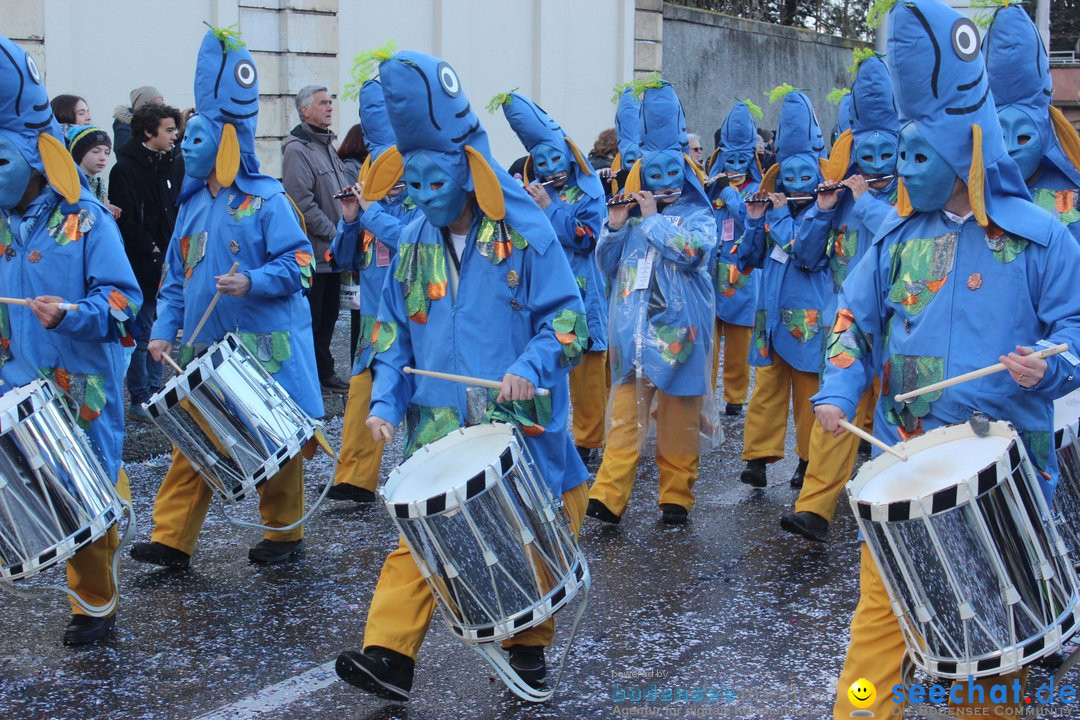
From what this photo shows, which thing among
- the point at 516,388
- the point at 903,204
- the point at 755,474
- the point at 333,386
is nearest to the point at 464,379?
the point at 516,388

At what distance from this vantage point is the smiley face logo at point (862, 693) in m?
3.70

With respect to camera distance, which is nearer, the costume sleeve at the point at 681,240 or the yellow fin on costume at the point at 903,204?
the yellow fin on costume at the point at 903,204

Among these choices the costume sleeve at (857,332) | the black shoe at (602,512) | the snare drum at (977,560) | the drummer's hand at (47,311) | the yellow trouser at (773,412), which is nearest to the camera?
the snare drum at (977,560)

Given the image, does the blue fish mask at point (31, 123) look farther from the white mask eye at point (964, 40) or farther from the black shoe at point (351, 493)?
the white mask eye at point (964, 40)

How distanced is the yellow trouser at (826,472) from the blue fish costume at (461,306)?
2014mm

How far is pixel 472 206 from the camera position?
4598mm

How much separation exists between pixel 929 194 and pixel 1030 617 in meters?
1.18

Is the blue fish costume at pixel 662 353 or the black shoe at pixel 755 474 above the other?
the blue fish costume at pixel 662 353

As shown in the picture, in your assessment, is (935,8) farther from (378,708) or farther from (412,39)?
(412,39)

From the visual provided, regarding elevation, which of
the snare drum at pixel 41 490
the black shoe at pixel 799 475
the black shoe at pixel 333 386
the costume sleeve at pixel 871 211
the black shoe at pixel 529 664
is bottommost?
the black shoe at pixel 333 386

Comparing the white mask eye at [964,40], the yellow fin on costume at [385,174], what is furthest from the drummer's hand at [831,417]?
the yellow fin on costume at [385,174]

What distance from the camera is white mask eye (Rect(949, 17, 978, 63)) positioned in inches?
147

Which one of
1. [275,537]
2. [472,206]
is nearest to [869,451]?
[275,537]

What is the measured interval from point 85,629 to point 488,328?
187cm
